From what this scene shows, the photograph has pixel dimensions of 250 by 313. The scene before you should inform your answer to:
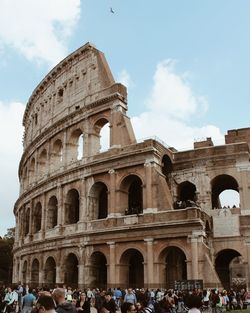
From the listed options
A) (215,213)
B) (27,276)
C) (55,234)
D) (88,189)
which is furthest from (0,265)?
(215,213)

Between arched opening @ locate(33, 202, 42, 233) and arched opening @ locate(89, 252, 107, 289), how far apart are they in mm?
8132

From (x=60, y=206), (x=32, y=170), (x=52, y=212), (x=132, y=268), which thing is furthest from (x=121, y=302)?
(x=32, y=170)

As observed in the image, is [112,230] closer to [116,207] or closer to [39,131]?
[116,207]

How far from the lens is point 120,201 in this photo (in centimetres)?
2548

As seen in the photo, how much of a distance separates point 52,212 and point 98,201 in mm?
5230

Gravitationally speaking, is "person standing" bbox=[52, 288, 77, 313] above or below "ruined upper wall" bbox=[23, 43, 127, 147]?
below

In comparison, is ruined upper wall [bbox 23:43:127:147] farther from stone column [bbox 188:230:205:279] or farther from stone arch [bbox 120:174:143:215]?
stone column [bbox 188:230:205:279]

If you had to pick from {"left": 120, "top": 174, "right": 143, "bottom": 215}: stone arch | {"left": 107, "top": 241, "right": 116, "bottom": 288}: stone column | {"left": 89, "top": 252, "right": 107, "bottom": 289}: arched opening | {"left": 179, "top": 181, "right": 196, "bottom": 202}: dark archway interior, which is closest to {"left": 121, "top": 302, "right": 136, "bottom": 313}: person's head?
{"left": 107, "top": 241, "right": 116, "bottom": 288}: stone column

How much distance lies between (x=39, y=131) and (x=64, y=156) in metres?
6.62

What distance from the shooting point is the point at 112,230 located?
2470 cm

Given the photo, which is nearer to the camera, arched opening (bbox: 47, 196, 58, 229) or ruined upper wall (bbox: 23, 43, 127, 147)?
ruined upper wall (bbox: 23, 43, 127, 147)

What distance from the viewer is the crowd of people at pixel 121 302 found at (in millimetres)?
5496

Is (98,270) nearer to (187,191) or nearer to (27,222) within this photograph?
(187,191)

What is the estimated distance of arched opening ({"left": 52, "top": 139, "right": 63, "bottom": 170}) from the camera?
31977mm
